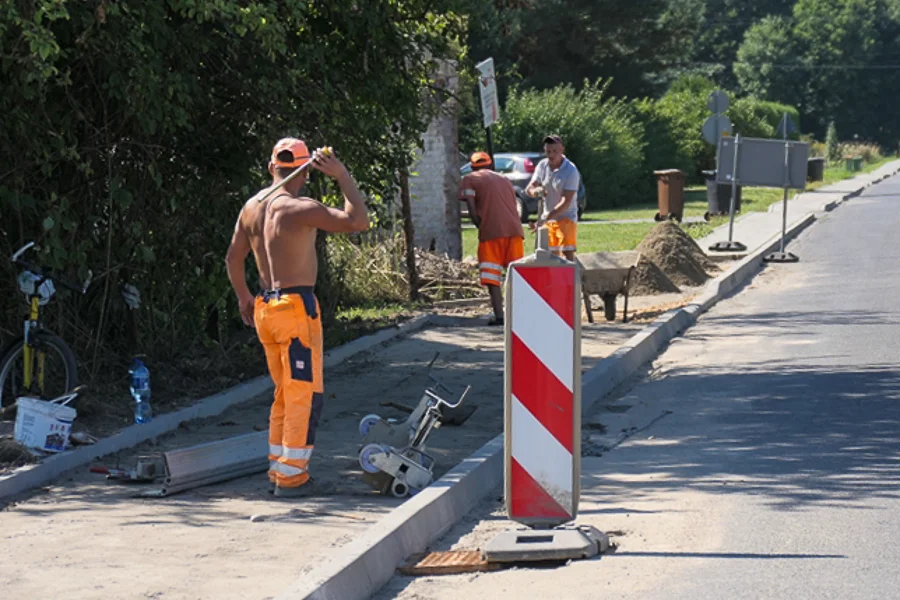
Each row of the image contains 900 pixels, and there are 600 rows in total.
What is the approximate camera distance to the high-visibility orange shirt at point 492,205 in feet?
48.8

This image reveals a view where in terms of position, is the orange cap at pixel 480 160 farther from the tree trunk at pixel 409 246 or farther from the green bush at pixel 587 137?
the green bush at pixel 587 137

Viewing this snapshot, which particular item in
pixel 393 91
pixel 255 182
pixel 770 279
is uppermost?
pixel 393 91

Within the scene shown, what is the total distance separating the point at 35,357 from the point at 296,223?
251 cm

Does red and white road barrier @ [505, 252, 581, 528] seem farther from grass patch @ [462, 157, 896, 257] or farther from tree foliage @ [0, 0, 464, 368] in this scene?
grass patch @ [462, 157, 896, 257]

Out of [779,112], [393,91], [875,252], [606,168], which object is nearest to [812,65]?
[779,112]

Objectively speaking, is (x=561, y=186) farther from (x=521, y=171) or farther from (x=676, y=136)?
(x=676, y=136)

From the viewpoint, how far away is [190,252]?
11.4m

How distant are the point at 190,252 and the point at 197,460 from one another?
12.7 ft

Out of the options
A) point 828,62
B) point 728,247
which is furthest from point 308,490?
point 828,62

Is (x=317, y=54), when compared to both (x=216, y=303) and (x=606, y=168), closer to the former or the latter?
(x=216, y=303)

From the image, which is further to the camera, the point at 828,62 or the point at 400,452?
the point at 828,62

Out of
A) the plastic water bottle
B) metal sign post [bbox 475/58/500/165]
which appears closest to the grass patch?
metal sign post [bbox 475/58/500/165]

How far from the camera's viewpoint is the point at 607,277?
51.2 feet

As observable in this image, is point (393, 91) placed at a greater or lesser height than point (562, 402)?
greater
